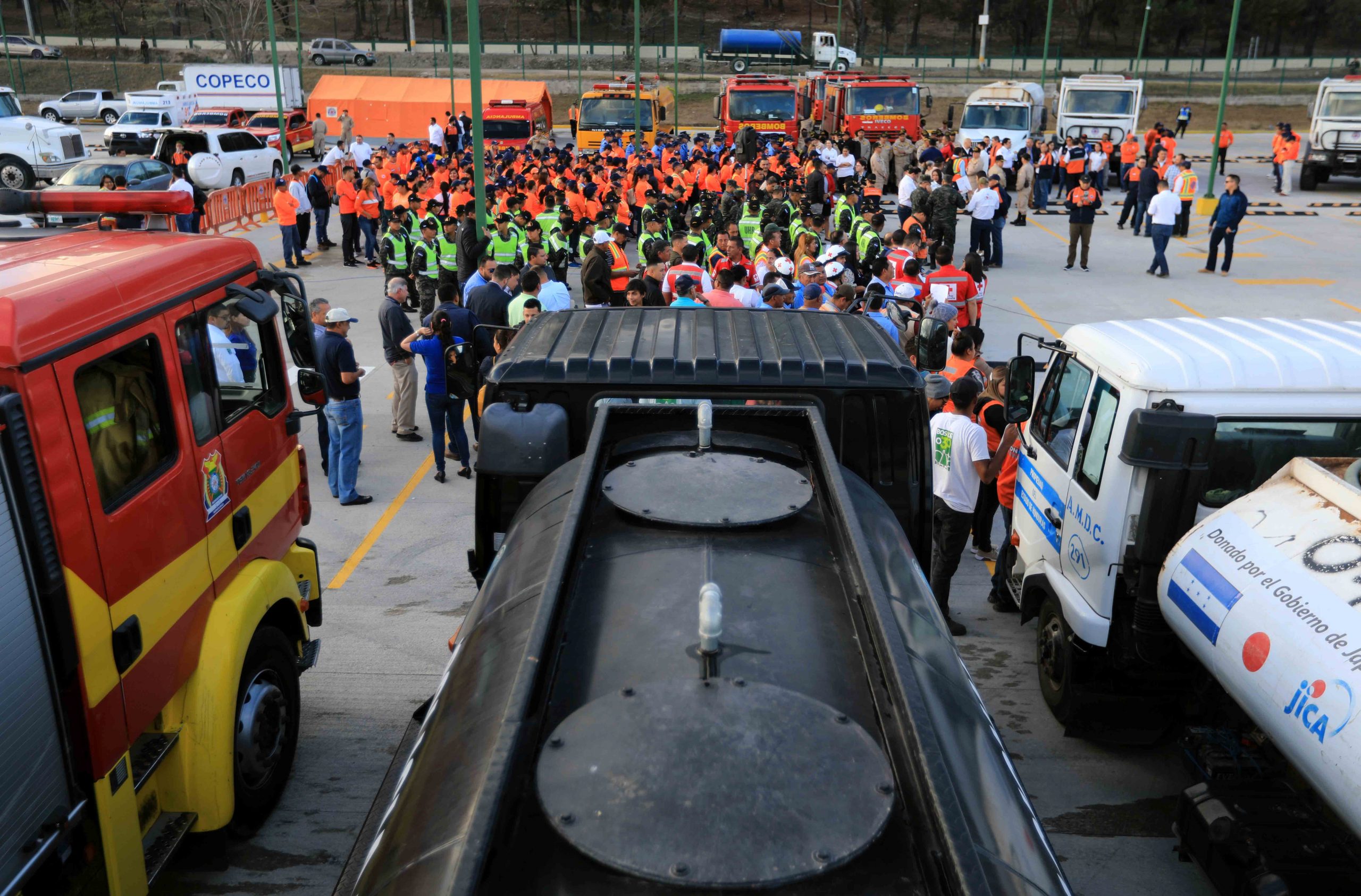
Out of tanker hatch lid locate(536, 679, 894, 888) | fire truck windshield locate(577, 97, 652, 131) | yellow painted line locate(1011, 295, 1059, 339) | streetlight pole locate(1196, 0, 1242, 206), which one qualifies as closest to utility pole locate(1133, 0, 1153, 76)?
streetlight pole locate(1196, 0, 1242, 206)

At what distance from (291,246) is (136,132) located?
18020 millimetres

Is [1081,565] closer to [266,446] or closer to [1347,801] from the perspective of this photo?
[1347,801]

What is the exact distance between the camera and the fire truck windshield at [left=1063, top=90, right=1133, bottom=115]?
98.1 ft

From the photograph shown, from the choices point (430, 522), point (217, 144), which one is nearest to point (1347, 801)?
point (430, 522)

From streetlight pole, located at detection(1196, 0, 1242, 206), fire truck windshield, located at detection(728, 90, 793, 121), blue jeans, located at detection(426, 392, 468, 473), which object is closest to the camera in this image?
blue jeans, located at detection(426, 392, 468, 473)

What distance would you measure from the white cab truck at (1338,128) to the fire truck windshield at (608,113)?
17.8 metres

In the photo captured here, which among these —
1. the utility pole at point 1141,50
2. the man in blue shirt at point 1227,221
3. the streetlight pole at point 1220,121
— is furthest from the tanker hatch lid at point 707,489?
the utility pole at point 1141,50

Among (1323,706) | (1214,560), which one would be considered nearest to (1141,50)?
(1214,560)

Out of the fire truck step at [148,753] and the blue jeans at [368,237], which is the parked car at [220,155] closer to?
the blue jeans at [368,237]

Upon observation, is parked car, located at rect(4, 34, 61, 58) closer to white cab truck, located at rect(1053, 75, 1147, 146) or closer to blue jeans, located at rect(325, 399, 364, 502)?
white cab truck, located at rect(1053, 75, 1147, 146)

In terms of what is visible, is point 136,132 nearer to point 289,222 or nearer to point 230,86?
point 230,86

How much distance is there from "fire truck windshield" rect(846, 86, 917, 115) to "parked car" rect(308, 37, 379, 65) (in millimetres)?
38116

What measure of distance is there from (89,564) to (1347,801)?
A: 4.19m

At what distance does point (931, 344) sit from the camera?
1033 cm
